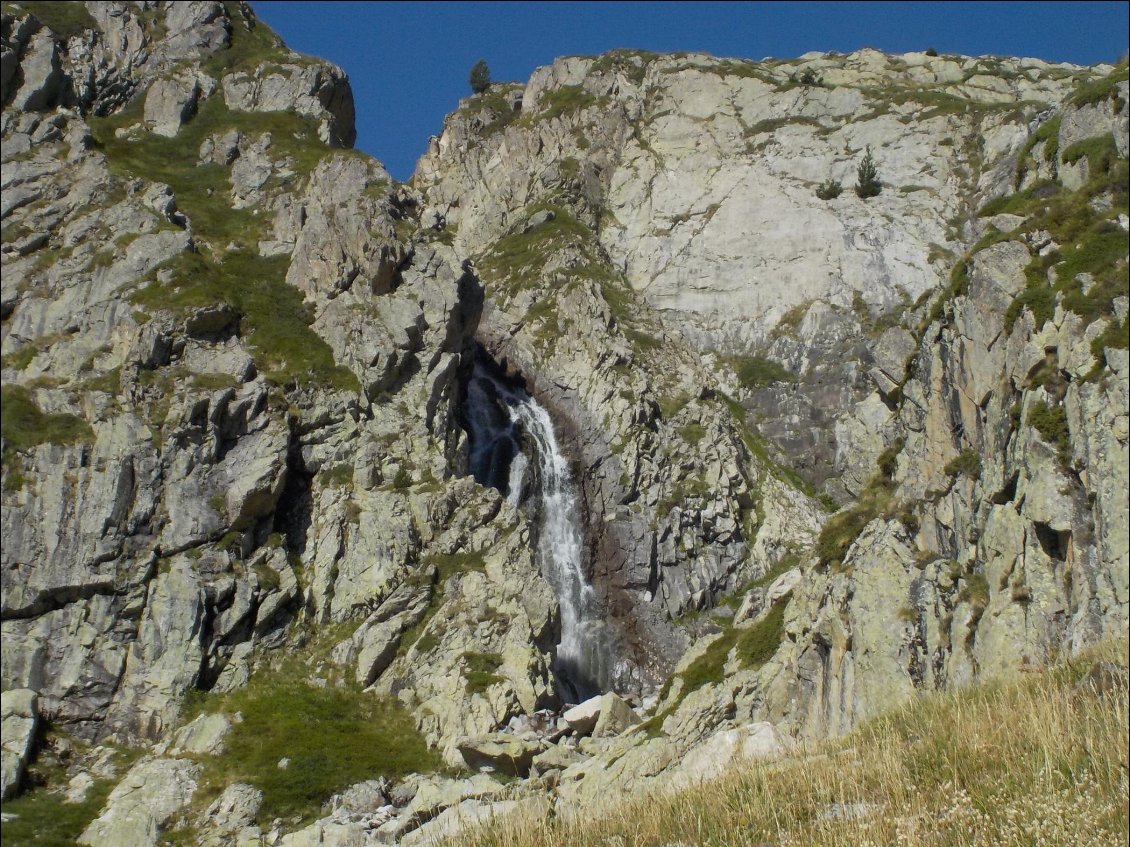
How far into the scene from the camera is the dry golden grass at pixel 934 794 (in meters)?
8.89

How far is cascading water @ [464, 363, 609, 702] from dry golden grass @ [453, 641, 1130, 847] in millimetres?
38820

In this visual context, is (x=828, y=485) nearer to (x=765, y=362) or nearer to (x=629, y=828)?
(x=765, y=362)

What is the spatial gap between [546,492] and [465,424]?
753cm

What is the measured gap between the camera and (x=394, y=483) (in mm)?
50531

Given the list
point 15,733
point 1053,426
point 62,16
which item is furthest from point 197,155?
point 1053,426

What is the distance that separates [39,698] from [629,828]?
37.7 metres

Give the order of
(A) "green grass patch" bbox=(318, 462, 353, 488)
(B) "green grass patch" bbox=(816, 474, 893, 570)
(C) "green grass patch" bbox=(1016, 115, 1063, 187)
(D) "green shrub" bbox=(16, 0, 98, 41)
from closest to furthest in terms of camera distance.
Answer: (B) "green grass patch" bbox=(816, 474, 893, 570) < (C) "green grass patch" bbox=(1016, 115, 1063, 187) < (A) "green grass patch" bbox=(318, 462, 353, 488) < (D) "green shrub" bbox=(16, 0, 98, 41)

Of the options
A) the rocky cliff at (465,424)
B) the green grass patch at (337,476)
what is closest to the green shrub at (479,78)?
the rocky cliff at (465,424)

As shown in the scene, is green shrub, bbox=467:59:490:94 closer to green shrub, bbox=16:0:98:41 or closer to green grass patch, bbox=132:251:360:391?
green shrub, bbox=16:0:98:41

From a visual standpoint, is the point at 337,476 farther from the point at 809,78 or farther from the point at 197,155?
the point at 809,78

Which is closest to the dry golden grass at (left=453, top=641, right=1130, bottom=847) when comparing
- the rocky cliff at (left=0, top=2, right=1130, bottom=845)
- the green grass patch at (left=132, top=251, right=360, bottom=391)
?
the rocky cliff at (left=0, top=2, right=1130, bottom=845)

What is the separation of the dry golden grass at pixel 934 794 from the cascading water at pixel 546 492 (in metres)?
38.8

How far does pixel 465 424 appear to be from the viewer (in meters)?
64.0

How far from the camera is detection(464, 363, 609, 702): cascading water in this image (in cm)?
5416
